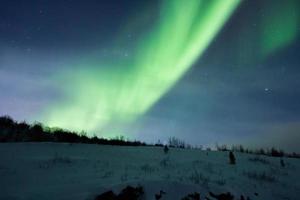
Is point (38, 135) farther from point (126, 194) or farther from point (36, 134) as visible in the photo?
point (126, 194)

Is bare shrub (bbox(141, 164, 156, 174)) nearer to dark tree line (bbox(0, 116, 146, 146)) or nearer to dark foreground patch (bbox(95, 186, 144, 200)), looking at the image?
dark foreground patch (bbox(95, 186, 144, 200))

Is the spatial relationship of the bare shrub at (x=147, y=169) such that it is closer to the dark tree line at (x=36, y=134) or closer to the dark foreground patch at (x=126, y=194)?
the dark foreground patch at (x=126, y=194)

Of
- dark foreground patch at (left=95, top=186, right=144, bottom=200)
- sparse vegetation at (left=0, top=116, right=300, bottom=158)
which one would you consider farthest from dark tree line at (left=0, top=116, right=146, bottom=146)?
dark foreground patch at (left=95, top=186, right=144, bottom=200)

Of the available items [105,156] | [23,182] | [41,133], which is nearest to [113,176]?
[23,182]

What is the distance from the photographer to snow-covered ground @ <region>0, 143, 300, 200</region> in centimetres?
1000

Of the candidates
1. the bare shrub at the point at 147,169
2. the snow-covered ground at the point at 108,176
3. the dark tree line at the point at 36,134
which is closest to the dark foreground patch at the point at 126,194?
the snow-covered ground at the point at 108,176

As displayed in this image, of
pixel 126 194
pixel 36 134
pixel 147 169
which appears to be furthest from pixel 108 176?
pixel 36 134

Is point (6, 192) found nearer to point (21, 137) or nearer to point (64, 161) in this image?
point (64, 161)

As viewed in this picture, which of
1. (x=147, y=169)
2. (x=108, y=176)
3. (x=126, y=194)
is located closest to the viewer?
(x=126, y=194)

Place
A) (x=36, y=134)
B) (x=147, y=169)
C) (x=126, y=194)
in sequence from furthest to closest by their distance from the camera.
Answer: (x=36, y=134)
(x=147, y=169)
(x=126, y=194)

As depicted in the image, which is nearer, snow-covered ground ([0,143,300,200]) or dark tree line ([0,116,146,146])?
snow-covered ground ([0,143,300,200])

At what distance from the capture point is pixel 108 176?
1246cm

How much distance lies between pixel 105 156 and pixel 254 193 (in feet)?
29.7

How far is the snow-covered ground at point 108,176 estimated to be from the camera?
32.8ft
